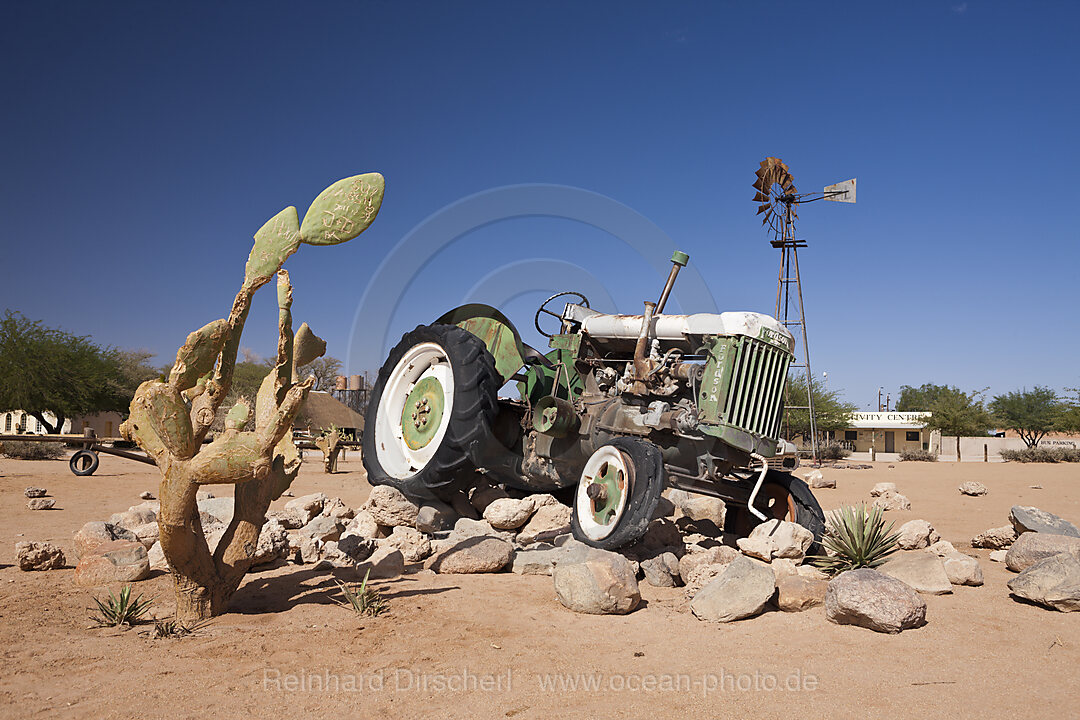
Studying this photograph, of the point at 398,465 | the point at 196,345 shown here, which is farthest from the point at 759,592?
the point at 398,465

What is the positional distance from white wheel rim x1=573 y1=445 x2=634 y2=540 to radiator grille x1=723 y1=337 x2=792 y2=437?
107 centimetres

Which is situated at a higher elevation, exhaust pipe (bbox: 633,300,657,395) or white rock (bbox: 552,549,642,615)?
exhaust pipe (bbox: 633,300,657,395)

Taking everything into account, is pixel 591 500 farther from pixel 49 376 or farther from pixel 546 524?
pixel 49 376

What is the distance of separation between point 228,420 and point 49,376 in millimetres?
29171

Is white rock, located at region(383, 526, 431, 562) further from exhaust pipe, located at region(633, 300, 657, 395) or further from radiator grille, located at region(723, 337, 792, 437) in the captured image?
radiator grille, located at region(723, 337, 792, 437)

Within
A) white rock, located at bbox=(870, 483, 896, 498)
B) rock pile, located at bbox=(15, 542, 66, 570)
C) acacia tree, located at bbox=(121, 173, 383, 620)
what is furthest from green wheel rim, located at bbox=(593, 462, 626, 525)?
white rock, located at bbox=(870, 483, 896, 498)

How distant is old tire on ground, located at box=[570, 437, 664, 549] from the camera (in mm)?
5355

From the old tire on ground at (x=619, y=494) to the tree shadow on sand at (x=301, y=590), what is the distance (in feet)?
4.22

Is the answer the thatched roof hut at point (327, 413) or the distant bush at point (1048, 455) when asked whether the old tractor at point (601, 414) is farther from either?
the thatched roof hut at point (327, 413)

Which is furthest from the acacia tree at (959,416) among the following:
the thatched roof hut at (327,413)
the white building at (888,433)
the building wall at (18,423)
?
the building wall at (18,423)

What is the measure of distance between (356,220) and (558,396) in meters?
3.60

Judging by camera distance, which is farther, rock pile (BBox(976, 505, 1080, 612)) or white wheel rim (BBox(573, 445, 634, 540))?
white wheel rim (BBox(573, 445, 634, 540))

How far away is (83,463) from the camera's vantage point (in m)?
14.7

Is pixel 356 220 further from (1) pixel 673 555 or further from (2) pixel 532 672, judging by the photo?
(1) pixel 673 555
